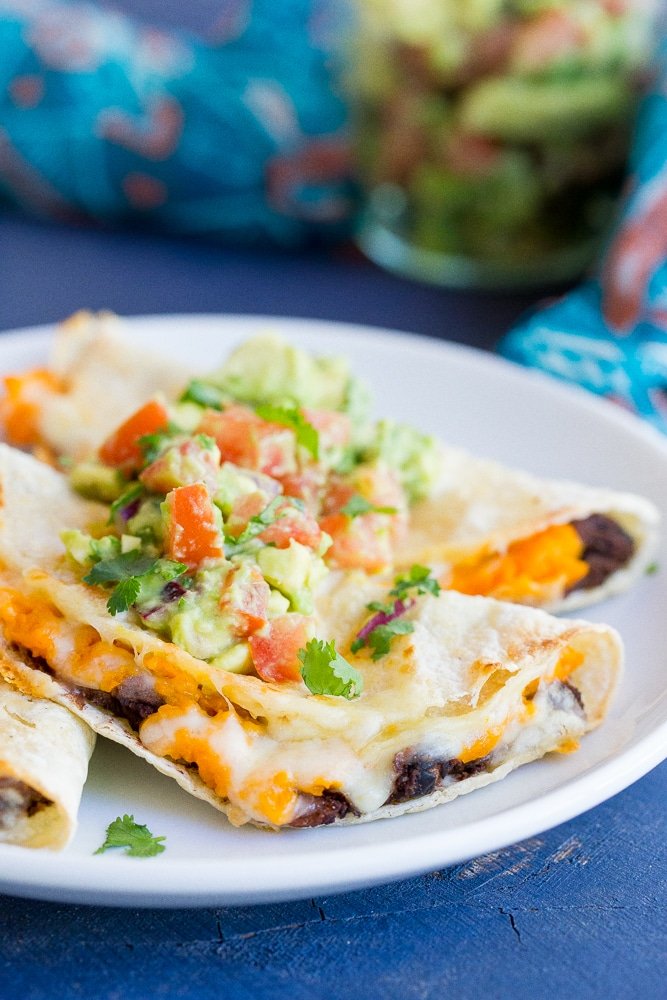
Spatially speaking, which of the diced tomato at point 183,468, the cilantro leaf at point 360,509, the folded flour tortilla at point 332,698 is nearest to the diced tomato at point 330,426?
the cilantro leaf at point 360,509

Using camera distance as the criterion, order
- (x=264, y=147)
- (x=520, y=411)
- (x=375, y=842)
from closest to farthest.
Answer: (x=375, y=842), (x=520, y=411), (x=264, y=147)

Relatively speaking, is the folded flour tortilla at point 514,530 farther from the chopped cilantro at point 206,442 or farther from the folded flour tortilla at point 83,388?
the chopped cilantro at point 206,442

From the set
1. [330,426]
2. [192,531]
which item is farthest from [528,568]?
[192,531]

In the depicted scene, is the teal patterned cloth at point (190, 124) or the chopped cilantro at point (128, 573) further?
A: the teal patterned cloth at point (190, 124)

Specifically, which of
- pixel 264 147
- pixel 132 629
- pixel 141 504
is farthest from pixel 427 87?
pixel 132 629

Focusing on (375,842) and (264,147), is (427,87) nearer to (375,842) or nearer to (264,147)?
(264,147)

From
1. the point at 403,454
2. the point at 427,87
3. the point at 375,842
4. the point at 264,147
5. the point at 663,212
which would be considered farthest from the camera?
the point at 264,147
